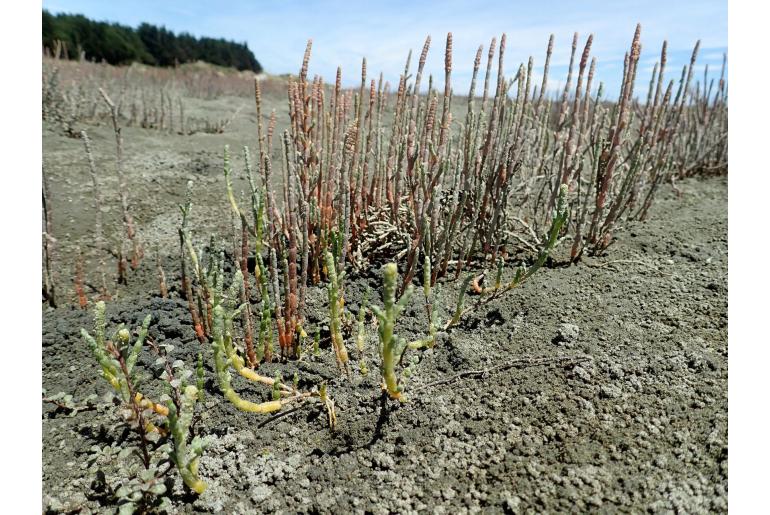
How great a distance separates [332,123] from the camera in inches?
61.2

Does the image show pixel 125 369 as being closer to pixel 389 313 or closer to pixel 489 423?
pixel 389 313

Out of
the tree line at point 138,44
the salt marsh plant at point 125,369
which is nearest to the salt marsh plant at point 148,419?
the salt marsh plant at point 125,369

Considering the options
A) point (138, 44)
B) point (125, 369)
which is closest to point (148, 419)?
point (125, 369)

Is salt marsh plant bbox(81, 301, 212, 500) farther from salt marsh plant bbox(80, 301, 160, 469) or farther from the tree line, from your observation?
the tree line

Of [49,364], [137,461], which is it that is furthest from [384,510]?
[49,364]

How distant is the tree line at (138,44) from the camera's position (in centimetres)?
1691

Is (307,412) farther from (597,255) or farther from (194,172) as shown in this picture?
(194,172)

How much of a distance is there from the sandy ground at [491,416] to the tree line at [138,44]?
15506 millimetres

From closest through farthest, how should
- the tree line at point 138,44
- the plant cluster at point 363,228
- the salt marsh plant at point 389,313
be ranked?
1. the salt marsh plant at point 389,313
2. the plant cluster at point 363,228
3. the tree line at point 138,44

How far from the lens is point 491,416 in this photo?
1.11 meters

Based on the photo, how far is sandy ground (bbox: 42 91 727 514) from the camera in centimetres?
95

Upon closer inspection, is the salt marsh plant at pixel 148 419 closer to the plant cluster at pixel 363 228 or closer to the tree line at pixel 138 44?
the plant cluster at pixel 363 228

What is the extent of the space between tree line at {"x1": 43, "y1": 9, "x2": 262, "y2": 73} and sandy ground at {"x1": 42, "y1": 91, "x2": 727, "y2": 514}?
15506 millimetres

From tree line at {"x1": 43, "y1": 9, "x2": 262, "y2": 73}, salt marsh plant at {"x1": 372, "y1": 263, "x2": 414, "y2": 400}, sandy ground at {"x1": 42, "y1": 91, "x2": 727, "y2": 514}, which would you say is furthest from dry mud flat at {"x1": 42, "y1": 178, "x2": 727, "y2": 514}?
tree line at {"x1": 43, "y1": 9, "x2": 262, "y2": 73}
